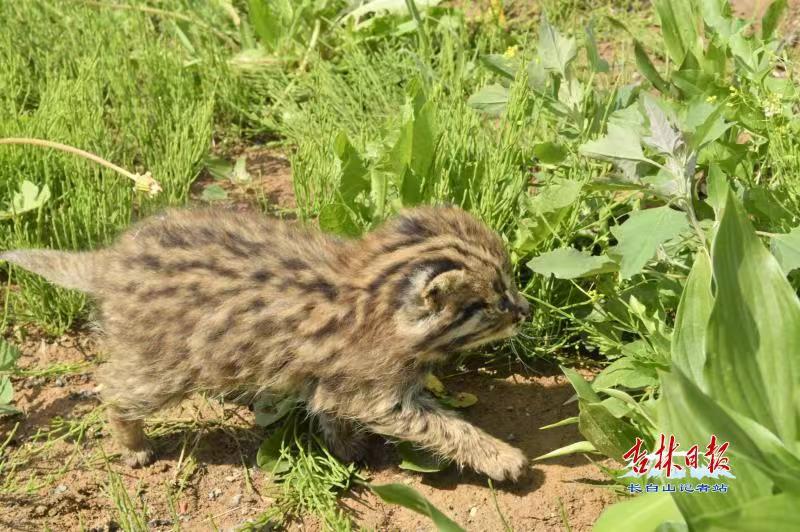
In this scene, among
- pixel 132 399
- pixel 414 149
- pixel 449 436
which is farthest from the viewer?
pixel 414 149

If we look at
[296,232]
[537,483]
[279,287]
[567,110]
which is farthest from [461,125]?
[537,483]

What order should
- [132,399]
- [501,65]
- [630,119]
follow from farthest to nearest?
1. [501,65]
2. [630,119]
3. [132,399]

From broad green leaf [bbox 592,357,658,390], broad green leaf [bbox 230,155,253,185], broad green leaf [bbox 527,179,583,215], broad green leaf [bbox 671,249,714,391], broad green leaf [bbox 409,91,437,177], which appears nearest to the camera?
broad green leaf [bbox 671,249,714,391]

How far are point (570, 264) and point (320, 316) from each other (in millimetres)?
1278

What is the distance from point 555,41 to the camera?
5.98 meters

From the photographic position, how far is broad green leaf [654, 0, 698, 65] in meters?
6.12

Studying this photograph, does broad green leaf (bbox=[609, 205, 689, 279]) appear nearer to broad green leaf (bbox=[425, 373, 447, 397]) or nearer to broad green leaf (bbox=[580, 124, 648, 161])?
broad green leaf (bbox=[580, 124, 648, 161])

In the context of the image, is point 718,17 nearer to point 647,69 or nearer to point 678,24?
point 678,24

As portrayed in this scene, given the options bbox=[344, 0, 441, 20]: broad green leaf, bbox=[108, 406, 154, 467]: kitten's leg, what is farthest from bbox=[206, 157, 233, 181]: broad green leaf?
bbox=[108, 406, 154, 467]: kitten's leg

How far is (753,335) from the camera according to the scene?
4.03 meters

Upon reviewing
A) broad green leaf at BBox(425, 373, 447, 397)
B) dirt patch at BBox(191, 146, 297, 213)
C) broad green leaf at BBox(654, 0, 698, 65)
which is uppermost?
broad green leaf at BBox(654, 0, 698, 65)

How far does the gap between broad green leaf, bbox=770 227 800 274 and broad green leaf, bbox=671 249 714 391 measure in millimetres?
452

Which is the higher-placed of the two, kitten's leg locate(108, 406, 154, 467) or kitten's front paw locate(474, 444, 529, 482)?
kitten's front paw locate(474, 444, 529, 482)

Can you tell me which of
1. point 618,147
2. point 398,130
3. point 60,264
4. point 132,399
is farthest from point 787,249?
point 60,264
